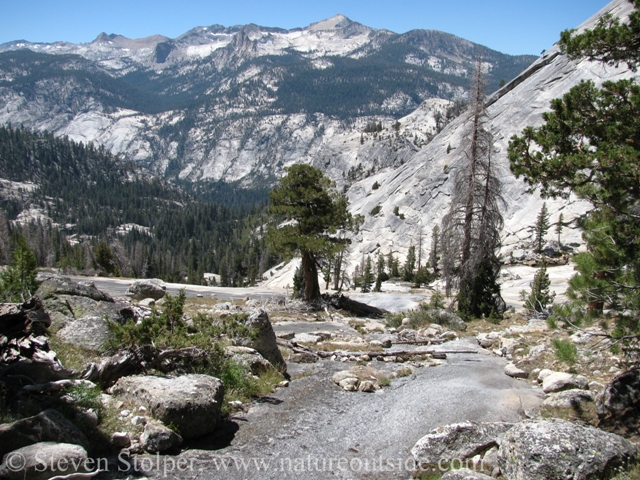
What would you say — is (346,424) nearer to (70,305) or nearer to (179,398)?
(179,398)

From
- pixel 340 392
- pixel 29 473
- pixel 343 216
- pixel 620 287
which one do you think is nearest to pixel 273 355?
pixel 340 392

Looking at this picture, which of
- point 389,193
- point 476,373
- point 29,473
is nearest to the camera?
point 29,473

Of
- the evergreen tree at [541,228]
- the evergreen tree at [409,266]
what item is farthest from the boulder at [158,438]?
the evergreen tree at [409,266]

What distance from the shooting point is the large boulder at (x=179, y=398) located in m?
7.20

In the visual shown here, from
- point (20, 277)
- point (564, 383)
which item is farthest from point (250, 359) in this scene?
point (564, 383)

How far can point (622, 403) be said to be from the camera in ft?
24.0

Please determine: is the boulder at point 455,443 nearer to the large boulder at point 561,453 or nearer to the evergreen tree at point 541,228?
the large boulder at point 561,453

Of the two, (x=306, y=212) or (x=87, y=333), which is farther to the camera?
(x=306, y=212)

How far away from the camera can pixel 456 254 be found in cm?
2336

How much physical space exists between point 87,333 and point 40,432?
4401mm

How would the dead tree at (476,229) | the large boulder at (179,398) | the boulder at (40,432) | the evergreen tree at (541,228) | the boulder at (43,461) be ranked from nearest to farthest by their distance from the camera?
the boulder at (43,461), the boulder at (40,432), the large boulder at (179,398), the dead tree at (476,229), the evergreen tree at (541,228)

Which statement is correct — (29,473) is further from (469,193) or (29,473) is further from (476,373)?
(469,193)

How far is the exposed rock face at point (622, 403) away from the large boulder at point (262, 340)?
288 inches

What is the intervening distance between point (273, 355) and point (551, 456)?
304 inches
